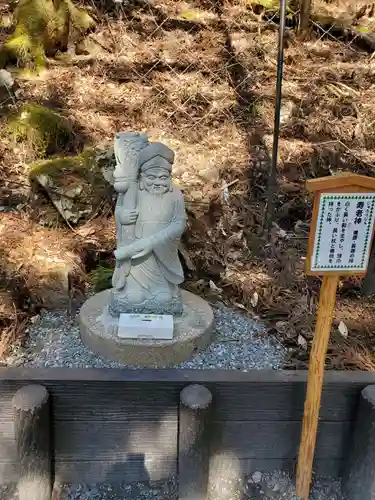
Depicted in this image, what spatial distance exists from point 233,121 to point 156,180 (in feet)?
13.0

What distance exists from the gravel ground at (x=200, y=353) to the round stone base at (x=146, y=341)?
58 millimetres

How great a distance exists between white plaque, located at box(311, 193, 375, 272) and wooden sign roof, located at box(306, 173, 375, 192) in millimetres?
37

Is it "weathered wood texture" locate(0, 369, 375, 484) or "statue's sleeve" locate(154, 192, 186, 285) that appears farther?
"statue's sleeve" locate(154, 192, 186, 285)

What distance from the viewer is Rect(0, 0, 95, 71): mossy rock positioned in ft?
20.0

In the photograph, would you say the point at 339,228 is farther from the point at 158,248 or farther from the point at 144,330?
the point at 144,330

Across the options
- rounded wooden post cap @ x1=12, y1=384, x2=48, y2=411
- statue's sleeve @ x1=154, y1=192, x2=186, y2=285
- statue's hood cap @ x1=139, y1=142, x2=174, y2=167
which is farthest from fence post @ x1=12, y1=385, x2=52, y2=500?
statue's hood cap @ x1=139, y1=142, x2=174, y2=167

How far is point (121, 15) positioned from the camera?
295 inches

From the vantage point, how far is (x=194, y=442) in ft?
8.22

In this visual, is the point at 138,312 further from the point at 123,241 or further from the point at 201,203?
the point at 201,203

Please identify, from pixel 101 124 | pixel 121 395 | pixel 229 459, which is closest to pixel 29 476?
pixel 121 395

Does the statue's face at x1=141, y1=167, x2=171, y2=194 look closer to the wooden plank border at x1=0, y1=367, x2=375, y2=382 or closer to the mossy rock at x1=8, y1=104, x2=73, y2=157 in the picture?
the wooden plank border at x1=0, y1=367, x2=375, y2=382

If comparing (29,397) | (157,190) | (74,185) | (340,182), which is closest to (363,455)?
(340,182)

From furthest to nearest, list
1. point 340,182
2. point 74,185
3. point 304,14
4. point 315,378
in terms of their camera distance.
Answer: point 304,14, point 74,185, point 315,378, point 340,182

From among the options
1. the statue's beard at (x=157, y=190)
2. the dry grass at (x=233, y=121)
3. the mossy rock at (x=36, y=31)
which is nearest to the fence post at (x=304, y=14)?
the dry grass at (x=233, y=121)
